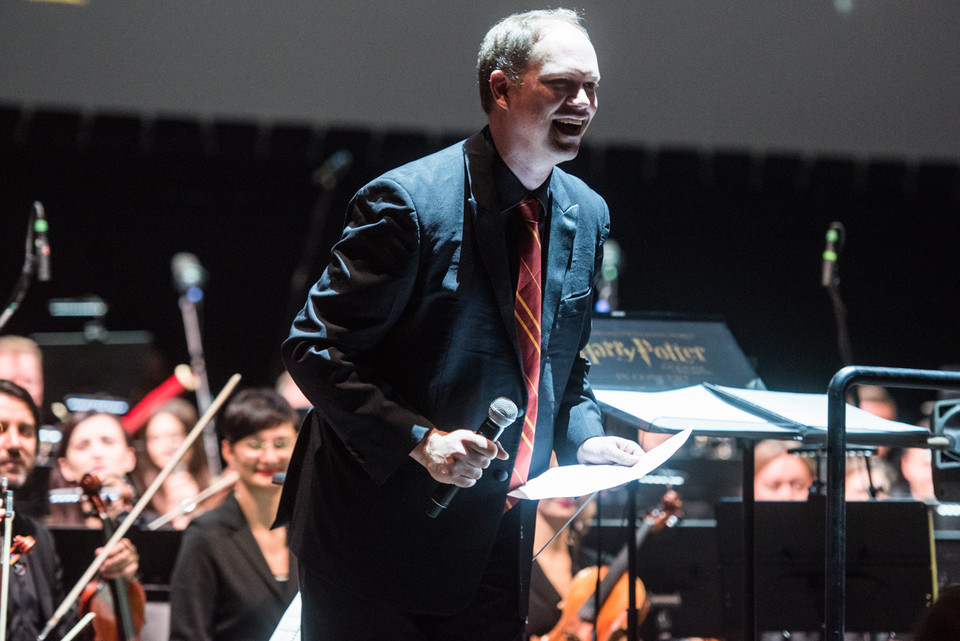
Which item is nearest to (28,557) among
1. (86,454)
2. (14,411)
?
(14,411)

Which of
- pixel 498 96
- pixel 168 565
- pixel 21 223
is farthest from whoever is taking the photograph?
pixel 21 223

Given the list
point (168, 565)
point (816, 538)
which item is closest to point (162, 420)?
point (168, 565)

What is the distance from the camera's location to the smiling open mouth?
1.50 m

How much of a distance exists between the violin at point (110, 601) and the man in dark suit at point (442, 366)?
157cm

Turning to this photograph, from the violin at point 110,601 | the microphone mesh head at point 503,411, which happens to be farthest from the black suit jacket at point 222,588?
the microphone mesh head at point 503,411

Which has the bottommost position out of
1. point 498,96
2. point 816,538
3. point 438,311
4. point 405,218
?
point 816,538

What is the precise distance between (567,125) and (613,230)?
8092 mm

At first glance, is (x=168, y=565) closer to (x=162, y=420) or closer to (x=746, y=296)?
(x=162, y=420)

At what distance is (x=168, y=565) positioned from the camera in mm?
3322

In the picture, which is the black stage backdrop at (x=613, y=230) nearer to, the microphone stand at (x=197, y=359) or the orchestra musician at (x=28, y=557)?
the microphone stand at (x=197, y=359)

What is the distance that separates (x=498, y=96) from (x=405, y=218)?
31 cm

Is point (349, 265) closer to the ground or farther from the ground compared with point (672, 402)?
farther from the ground

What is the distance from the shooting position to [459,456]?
49.3 inches

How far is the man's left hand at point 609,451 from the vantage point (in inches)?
59.7
